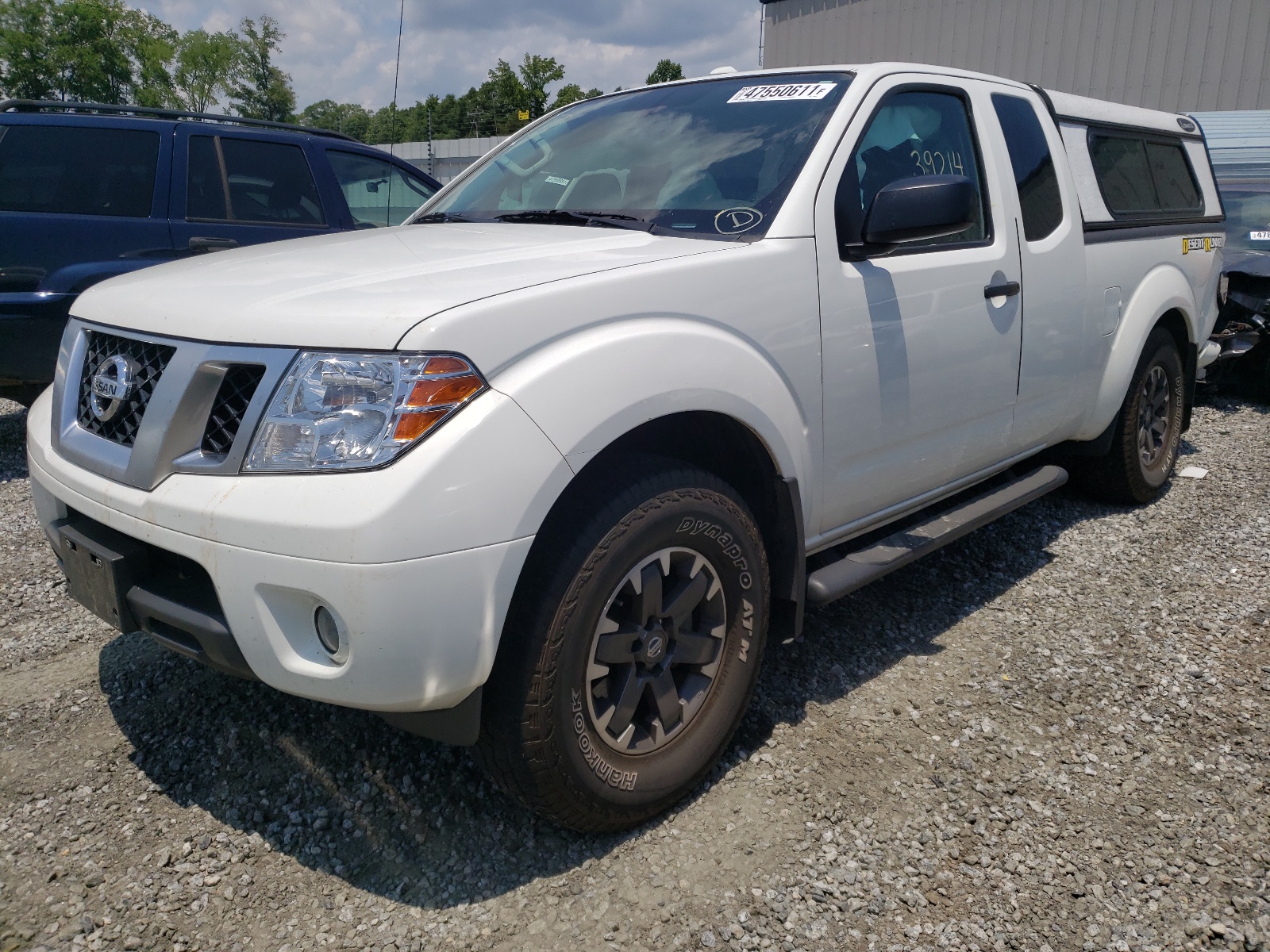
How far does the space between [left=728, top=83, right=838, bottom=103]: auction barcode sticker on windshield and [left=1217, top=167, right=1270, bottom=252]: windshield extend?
6.54 metres

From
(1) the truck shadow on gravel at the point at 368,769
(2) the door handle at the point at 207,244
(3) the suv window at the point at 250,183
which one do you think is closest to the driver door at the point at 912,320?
(1) the truck shadow on gravel at the point at 368,769

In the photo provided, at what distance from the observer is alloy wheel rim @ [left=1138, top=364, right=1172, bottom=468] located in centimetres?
473

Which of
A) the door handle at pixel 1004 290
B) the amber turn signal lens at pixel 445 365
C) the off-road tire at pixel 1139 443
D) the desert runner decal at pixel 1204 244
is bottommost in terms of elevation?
the off-road tire at pixel 1139 443

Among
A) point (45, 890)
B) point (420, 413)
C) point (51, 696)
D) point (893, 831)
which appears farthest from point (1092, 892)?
point (51, 696)

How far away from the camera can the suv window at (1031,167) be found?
3.54 metres

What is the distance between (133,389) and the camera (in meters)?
2.16

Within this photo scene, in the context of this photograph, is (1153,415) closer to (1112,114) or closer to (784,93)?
(1112,114)

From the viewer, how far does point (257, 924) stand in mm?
2051

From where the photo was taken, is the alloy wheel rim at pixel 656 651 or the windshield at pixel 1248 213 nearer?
the alloy wheel rim at pixel 656 651

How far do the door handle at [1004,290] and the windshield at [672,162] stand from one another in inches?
32.8

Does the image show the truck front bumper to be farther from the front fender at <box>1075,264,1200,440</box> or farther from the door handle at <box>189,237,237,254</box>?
the door handle at <box>189,237,237,254</box>

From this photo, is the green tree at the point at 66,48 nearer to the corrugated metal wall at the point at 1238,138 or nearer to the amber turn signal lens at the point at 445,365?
the corrugated metal wall at the point at 1238,138

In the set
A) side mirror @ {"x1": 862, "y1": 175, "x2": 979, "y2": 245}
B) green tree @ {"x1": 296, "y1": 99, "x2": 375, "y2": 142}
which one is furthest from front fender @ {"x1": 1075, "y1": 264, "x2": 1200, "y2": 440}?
green tree @ {"x1": 296, "y1": 99, "x2": 375, "y2": 142}

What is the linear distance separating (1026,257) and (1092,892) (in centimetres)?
219
